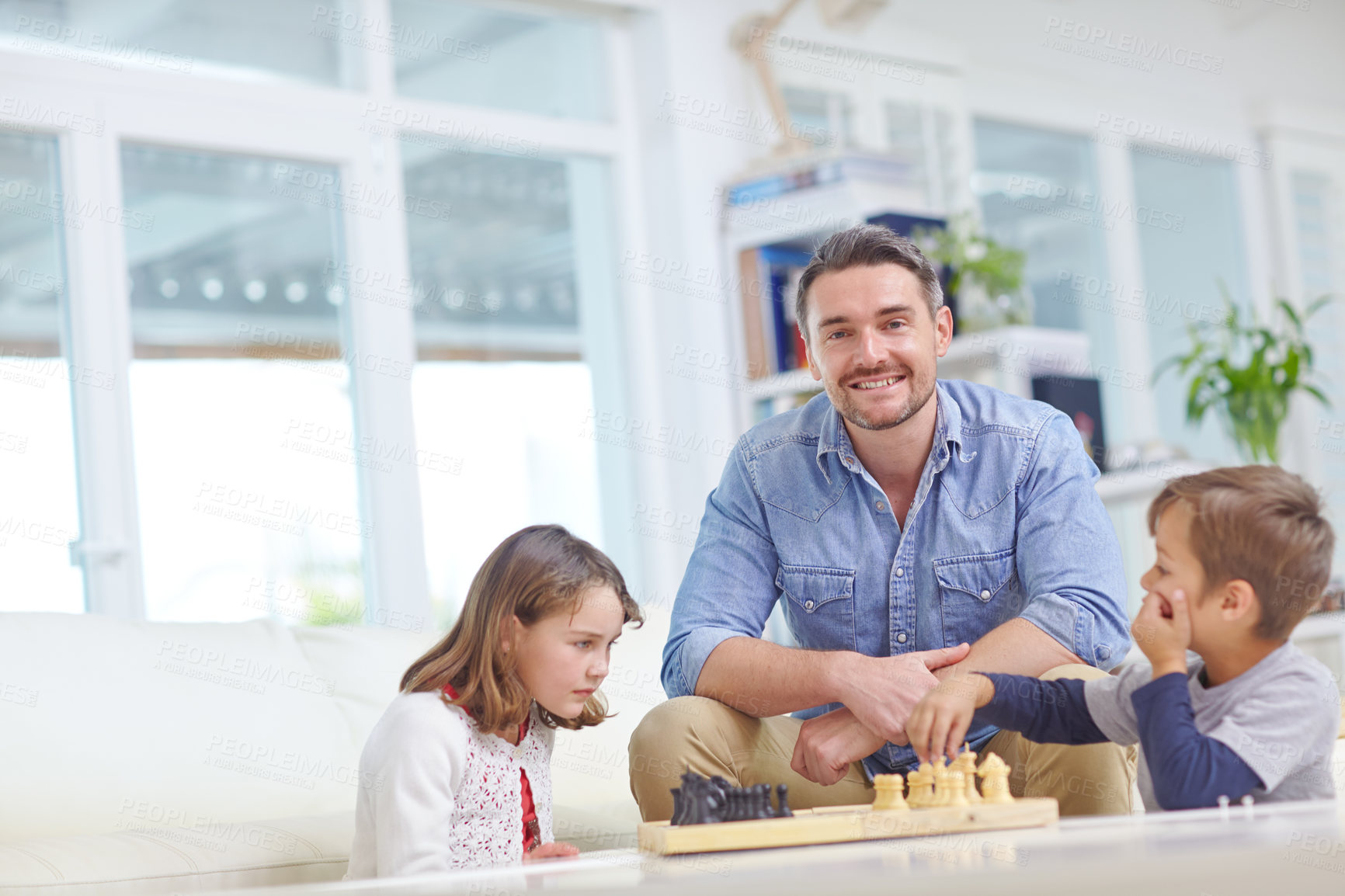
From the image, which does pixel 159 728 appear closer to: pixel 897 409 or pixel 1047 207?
pixel 897 409

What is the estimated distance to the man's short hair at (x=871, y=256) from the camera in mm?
1822

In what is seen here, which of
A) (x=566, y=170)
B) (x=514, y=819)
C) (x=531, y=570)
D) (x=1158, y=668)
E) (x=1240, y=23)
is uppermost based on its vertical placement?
(x=1240, y=23)

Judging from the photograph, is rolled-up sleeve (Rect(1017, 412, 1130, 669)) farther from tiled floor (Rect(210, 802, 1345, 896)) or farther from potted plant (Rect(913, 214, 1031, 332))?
potted plant (Rect(913, 214, 1031, 332))

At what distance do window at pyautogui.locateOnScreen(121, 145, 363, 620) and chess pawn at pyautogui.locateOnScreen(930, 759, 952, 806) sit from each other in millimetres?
2308

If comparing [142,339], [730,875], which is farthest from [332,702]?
[730,875]

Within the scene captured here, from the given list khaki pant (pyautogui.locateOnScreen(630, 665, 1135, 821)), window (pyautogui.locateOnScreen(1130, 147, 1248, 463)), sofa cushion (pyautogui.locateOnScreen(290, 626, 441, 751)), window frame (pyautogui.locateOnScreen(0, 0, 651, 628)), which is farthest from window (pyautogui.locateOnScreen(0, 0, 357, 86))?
window (pyautogui.locateOnScreen(1130, 147, 1248, 463))

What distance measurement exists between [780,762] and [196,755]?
92cm

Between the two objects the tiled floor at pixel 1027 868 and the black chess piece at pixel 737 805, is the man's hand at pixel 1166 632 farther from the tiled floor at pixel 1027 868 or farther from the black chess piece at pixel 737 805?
the black chess piece at pixel 737 805

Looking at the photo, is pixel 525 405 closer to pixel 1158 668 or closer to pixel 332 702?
pixel 332 702

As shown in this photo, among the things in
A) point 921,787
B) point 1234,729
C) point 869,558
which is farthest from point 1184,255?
point 921,787

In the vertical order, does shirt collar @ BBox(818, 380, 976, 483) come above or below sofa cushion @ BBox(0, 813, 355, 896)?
above

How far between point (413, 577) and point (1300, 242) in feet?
11.7

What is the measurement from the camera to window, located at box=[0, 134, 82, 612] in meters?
2.91

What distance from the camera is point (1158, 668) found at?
1.25 m
